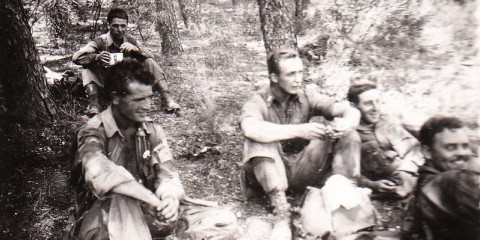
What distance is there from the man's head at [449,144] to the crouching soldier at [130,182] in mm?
1263

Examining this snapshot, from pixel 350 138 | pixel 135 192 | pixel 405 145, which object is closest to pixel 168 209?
pixel 135 192

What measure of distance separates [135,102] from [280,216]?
3.97 ft

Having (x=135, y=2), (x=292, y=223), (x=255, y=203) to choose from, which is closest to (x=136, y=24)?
(x=135, y=2)

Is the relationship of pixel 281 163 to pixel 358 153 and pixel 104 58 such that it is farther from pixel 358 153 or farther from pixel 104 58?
pixel 104 58

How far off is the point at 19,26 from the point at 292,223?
3.03m

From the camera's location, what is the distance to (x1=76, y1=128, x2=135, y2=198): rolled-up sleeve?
2.21m

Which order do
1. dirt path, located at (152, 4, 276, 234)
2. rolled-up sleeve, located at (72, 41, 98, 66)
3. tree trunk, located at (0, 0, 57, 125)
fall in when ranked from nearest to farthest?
dirt path, located at (152, 4, 276, 234) → tree trunk, located at (0, 0, 57, 125) → rolled-up sleeve, located at (72, 41, 98, 66)

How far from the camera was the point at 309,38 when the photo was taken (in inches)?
221

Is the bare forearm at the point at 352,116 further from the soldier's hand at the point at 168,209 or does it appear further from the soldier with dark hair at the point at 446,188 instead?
the soldier's hand at the point at 168,209

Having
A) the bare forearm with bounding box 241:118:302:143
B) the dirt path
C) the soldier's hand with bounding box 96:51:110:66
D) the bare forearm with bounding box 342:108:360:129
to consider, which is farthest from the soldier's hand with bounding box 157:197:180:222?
the soldier's hand with bounding box 96:51:110:66

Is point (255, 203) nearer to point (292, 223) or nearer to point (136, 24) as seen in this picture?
point (292, 223)

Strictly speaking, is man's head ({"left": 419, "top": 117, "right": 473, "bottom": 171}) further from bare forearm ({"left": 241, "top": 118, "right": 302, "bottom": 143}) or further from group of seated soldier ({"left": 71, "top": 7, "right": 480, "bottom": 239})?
bare forearm ({"left": 241, "top": 118, "right": 302, "bottom": 143})

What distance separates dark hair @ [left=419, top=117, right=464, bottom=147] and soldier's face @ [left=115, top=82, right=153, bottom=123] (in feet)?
5.49

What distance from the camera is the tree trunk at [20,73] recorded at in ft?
12.8
